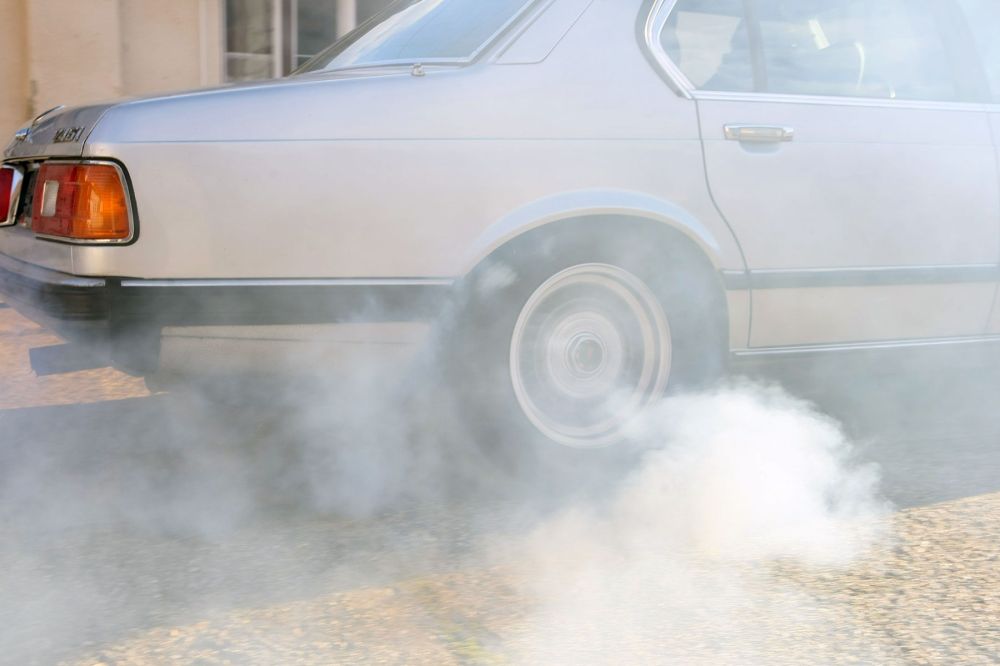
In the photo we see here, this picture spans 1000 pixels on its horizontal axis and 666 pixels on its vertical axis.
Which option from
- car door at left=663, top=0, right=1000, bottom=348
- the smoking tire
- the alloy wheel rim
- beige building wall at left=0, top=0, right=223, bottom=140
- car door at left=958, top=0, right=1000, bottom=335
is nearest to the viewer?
the smoking tire

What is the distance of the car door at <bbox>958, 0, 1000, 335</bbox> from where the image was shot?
13.6ft

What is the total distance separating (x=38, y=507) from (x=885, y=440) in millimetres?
2796

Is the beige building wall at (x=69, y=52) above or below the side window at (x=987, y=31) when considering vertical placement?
below

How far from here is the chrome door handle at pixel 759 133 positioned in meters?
3.56

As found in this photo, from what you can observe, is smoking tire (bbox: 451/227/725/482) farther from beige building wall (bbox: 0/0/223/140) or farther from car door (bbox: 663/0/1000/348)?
beige building wall (bbox: 0/0/223/140)

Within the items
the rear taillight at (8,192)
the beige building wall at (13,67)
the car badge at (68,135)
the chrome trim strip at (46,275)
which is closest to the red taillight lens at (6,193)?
the rear taillight at (8,192)

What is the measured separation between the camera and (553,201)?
10.9ft

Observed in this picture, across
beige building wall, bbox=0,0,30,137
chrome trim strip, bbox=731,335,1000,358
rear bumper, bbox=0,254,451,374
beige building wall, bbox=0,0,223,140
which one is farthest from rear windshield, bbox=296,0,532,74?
beige building wall, bbox=0,0,30,137

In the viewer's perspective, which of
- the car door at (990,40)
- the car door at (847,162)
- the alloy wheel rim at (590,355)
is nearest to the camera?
the alloy wheel rim at (590,355)

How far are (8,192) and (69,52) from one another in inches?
216

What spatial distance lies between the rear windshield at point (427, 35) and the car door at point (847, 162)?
0.57m

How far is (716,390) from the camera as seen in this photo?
3701mm

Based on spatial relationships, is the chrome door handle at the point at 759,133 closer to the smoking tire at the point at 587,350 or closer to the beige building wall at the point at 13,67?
the smoking tire at the point at 587,350

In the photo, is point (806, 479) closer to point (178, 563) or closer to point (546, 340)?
point (546, 340)
